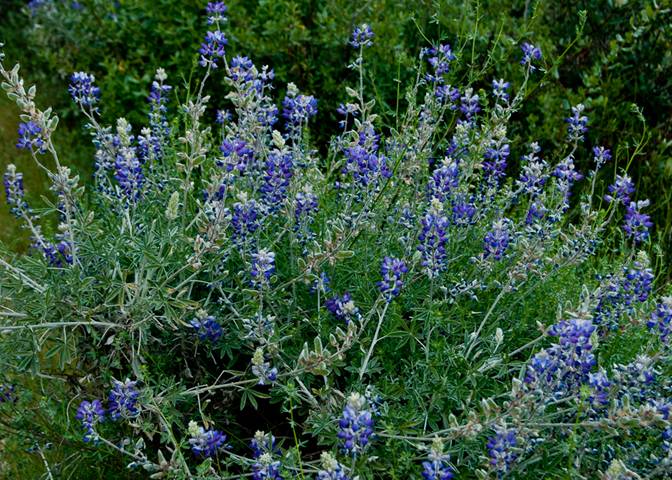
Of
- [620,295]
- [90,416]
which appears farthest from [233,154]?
[620,295]

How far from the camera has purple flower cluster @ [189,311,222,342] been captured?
3.02 m

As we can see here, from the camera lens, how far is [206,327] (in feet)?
10.1

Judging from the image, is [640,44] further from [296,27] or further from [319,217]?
[319,217]

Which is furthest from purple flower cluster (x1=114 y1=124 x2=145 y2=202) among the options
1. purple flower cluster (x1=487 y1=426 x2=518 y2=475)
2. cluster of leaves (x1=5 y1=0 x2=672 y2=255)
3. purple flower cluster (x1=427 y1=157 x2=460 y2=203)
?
cluster of leaves (x1=5 y1=0 x2=672 y2=255)

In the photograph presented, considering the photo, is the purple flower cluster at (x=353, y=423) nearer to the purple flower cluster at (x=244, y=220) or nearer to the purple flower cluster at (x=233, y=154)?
the purple flower cluster at (x=244, y=220)

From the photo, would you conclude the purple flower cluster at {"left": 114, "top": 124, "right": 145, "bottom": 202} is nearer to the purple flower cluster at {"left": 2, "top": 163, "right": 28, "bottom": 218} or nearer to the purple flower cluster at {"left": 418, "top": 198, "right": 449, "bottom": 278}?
the purple flower cluster at {"left": 2, "top": 163, "right": 28, "bottom": 218}

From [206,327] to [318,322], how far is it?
0.40 meters

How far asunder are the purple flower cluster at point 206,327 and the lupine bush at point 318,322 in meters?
0.01

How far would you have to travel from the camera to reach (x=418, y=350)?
321 centimetres

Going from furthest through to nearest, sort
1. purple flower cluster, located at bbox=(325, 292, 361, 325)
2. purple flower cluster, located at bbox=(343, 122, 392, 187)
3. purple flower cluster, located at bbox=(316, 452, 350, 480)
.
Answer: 1. purple flower cluster, located at bbox=(343, 122, 392, 187)
2. purple flower cluster, located at bbox=(325, 292, 361, 325)
3. purple flower cluster, located at bbox=(316, 452, 350, 480)

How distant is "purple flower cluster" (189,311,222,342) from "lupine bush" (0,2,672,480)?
13mm

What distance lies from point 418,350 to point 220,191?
3.04 feet

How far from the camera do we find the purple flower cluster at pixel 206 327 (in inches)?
119

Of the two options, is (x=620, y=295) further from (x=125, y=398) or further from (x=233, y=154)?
(x=125, y=398)
